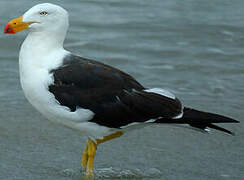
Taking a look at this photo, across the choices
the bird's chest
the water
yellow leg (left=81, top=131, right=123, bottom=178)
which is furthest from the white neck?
the water

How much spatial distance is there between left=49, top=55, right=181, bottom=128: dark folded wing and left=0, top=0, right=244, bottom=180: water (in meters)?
0.57

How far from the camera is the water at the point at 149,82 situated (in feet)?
17.0

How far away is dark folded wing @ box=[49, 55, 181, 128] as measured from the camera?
4.73 meters

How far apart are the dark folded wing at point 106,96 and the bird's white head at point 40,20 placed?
297 mm

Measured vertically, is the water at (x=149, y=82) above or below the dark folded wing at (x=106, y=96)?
below

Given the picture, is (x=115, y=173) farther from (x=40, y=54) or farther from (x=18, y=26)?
(x=18, y=26)

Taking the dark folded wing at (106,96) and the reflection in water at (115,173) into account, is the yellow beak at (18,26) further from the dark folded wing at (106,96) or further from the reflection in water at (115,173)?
the reflection in water at (115,173)

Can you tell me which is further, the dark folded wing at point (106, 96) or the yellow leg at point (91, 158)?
the yellow leg at point (91, 158)

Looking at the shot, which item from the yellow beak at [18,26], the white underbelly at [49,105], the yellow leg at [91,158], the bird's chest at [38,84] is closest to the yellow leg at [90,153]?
the yellow leg at [91,158]

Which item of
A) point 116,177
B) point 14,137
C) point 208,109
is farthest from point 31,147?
point 208,109

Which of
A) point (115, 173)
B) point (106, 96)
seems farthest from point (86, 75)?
point (115, 173)

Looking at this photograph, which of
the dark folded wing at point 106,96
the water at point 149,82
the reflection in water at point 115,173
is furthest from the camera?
the water at point 149,82

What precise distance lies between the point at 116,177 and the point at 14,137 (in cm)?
126

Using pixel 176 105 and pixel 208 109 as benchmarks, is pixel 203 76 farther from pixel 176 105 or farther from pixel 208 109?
pixel 176 105
